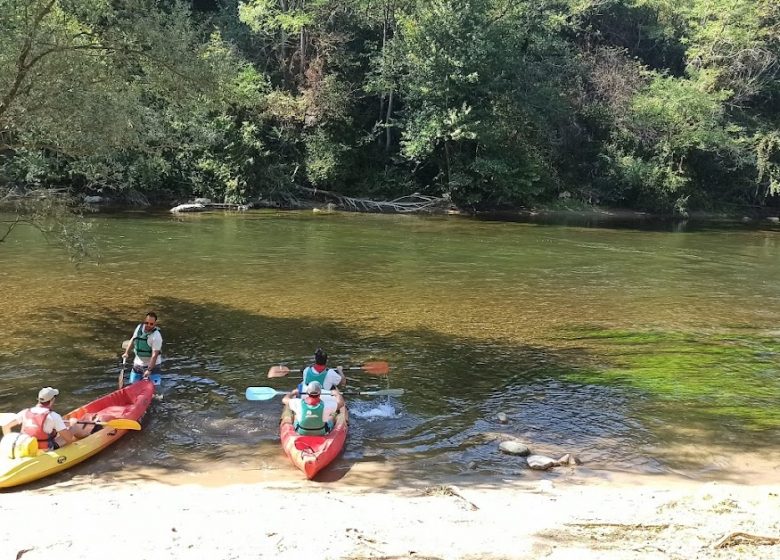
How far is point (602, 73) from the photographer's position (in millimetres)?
40781

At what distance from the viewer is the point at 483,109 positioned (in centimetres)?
3531

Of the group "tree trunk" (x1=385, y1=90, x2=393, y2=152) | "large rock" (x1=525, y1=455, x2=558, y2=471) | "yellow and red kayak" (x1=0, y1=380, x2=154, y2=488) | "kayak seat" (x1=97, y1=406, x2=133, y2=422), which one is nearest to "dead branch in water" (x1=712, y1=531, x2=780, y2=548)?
"large rock" (x1=525, y1=455, x2=558, y2=471)

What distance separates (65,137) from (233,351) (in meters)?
4.65

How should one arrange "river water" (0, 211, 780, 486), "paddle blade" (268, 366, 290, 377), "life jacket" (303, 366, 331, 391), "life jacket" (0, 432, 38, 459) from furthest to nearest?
"paddle blade" (268, 366, 290, 377) → "life jacket" (303, 366, 331, 391) → "river water" (0, 211, 780, 486) → "life jacket" (0, 432, 38, 459)

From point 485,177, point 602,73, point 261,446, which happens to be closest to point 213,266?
point 261,446

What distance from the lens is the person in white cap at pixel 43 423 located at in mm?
7375

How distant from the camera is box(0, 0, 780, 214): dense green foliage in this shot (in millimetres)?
34562

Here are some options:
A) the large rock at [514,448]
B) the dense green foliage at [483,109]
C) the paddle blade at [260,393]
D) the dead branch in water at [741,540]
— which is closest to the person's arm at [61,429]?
the paddle blade at [260,393]

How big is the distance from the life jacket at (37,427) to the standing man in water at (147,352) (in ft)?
7.07

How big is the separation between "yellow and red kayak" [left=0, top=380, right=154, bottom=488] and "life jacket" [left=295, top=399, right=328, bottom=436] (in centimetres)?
237

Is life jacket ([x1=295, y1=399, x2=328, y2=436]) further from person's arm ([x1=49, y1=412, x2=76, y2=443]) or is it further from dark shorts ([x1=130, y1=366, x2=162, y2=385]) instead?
dark shorts ([x1=130, y1=366, x2=162, y2=385])

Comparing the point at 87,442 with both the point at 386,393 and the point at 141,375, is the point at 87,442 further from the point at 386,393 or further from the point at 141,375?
the point at 386,393

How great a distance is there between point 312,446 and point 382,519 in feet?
6.87

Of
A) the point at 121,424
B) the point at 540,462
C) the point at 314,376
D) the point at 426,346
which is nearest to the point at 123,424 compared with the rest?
the point at 121,424
